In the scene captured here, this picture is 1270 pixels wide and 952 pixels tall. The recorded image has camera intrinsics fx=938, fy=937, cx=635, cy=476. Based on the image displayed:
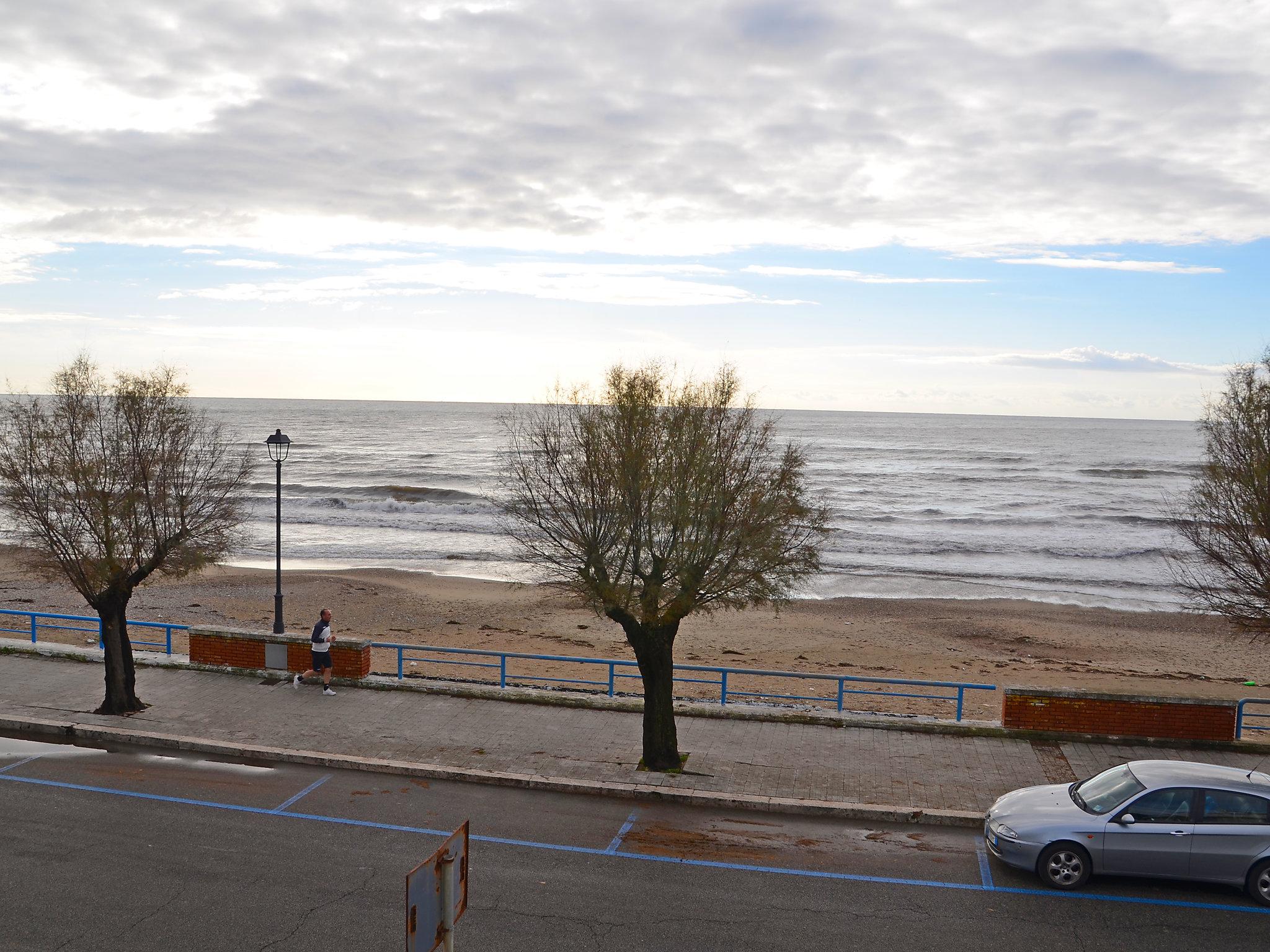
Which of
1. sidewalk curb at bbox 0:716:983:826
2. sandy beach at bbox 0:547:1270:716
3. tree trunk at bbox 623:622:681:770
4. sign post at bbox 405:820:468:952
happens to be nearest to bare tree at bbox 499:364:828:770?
tree trunk at bbox 623:622:681:770

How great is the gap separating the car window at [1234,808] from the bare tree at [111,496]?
1487cm

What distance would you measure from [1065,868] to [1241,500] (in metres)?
7.61

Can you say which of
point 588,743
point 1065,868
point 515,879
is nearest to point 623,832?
point 515,879

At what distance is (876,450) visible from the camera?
127250 millimetres

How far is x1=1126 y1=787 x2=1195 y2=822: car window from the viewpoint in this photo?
10086mm

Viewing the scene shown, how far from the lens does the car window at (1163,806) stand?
10086 mm

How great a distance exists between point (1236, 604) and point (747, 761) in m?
8.27

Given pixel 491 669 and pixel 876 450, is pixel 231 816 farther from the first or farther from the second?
pixel 876 450

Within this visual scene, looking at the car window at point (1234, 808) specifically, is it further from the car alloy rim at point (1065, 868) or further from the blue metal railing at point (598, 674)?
the blue metal railing at point (598, 674)

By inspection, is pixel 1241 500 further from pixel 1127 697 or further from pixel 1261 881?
pixel 1261 881

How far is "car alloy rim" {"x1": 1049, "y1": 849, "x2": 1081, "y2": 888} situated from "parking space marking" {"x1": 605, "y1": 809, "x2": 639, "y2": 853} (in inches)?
188

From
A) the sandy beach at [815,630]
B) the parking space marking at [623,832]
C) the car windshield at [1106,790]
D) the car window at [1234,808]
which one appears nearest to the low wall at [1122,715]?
the car windshield at [1106,790]

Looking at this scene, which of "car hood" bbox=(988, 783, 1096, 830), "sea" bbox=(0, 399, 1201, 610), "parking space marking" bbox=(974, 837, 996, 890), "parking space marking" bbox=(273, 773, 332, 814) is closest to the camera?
"parking space marking" bbox=(974, 837, 996, 890)

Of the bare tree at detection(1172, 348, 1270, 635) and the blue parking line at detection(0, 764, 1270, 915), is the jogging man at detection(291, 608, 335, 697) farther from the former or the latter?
the bare tree at detection(1172, 348, 1270, 635)
